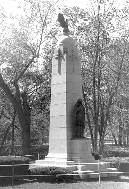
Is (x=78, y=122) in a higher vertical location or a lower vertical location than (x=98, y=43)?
lower

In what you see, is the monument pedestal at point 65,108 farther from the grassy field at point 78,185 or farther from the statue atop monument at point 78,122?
Result: the grassy field at point 78,185

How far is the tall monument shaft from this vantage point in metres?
19.9

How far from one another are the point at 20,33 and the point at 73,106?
43.0ft

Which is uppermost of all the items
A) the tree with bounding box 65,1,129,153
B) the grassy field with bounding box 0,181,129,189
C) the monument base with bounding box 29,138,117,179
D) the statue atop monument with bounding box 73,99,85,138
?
the tree with bounding box 65,1,129,153

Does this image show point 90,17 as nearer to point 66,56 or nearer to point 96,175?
point 66,56

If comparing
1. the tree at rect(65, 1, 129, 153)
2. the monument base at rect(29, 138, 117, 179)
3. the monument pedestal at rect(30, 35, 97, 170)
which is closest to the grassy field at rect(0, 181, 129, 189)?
the monument base at rect(29, 138, 117, 179)

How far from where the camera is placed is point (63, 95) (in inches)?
795

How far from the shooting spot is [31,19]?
32031 mm

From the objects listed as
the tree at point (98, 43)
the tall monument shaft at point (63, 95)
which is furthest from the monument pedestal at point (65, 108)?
the tree at point (98, 43)

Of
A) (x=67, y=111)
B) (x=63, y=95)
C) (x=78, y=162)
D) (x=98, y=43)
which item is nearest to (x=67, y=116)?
(x=67, y=111)

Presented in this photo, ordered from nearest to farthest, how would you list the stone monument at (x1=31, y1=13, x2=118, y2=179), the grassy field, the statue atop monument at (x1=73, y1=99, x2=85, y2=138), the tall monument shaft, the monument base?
the grassy field → the monument base → the stone monument at (x1=31, y1=13, x2=118, y2=179) → the tall monument shaft → the statue atop monument at (x1=73, y1=99, x2=85, y2=138)

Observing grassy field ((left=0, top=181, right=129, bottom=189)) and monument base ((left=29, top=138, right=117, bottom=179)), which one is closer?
grassy field ((left=0, top=181, right=129, bottom=189))

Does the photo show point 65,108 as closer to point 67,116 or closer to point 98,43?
point 67,116

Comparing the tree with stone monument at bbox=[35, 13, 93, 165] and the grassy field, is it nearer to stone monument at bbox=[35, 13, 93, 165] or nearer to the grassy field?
stone monument at bbox=[35, 13, 93, 165]
